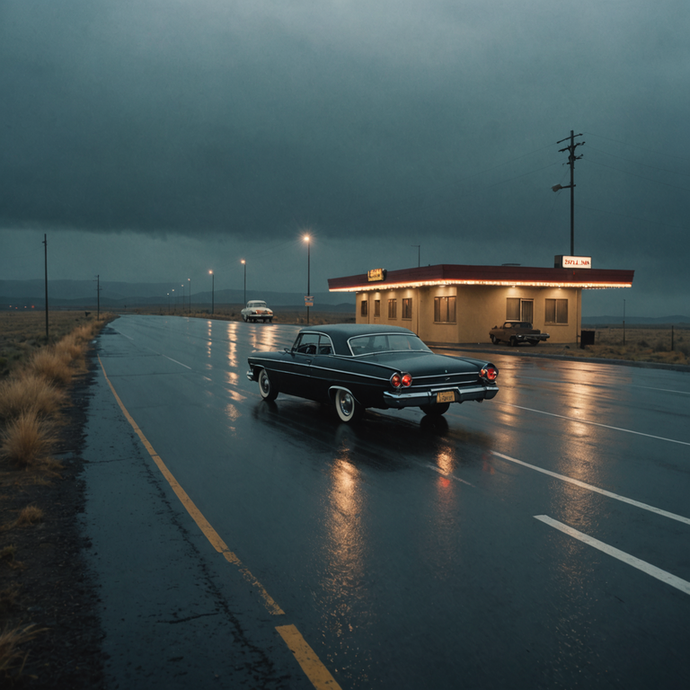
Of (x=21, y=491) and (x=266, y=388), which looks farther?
(x=266, y=388)

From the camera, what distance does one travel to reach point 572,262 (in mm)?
37688

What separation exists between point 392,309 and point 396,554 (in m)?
39.3

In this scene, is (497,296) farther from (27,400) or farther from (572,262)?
(27,400)

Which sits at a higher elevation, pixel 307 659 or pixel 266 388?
pixel 266 388

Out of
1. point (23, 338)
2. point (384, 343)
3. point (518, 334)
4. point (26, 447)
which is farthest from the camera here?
point (23, 338)

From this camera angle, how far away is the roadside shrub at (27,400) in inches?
405

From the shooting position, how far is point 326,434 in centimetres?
921

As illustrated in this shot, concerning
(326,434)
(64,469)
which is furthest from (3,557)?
(326,434)

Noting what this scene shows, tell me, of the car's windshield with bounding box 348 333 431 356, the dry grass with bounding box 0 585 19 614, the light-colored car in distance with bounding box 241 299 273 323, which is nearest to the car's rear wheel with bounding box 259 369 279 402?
the car's windshield with bounding box 348 333 431 356

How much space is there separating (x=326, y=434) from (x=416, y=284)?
99.5ft

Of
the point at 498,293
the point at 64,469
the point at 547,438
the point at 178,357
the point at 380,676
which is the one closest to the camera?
the point at 380,676

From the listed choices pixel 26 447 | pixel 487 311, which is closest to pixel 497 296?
pixel 487 311

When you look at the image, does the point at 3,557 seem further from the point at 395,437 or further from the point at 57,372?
the point at 57,372

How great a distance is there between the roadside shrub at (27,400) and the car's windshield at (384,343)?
5223mm
